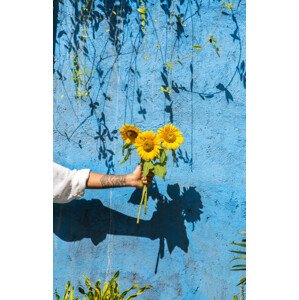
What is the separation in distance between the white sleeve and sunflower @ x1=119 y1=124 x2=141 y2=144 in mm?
245

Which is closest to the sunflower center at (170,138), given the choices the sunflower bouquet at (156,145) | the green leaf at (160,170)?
the sunflower bouquet at (156,145)

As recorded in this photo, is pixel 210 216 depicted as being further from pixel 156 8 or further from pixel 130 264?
pixel 156 8

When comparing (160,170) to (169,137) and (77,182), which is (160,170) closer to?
(169,137)

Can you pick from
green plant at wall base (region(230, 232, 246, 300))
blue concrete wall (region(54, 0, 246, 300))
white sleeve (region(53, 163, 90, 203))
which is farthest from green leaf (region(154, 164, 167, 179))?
green plant at wall base (region(230, 232, 246, 300))

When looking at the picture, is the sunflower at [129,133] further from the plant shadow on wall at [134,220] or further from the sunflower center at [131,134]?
the plant shadow on wall at [134,220]

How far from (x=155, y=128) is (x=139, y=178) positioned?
0.77 ft

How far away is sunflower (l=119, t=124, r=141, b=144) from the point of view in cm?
260

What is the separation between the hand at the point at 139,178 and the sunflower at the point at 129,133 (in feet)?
0.41

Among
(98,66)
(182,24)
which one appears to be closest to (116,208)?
(98,66)

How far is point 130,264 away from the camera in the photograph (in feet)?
8.86

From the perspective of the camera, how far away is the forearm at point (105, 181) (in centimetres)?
268

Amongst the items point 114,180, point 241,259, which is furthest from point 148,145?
point 241,259
